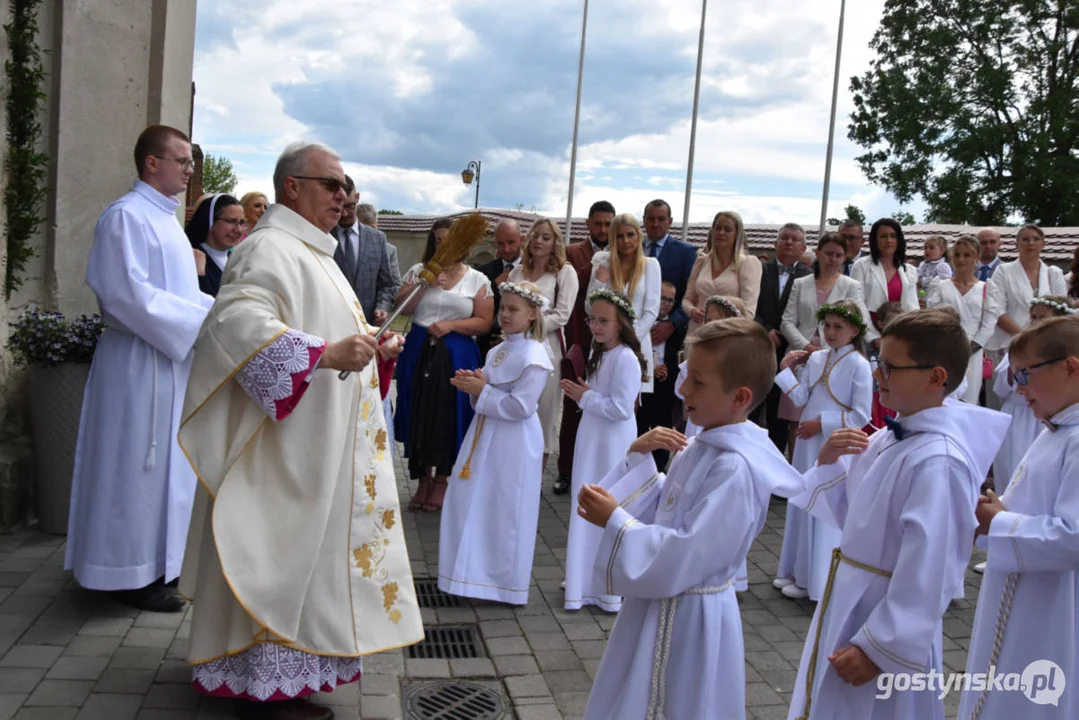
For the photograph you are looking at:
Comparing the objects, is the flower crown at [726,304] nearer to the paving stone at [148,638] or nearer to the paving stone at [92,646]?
the paving stone at [148,638]

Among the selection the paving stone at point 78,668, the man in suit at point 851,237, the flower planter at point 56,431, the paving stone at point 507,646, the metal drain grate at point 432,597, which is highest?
the man in suit at point 851,237

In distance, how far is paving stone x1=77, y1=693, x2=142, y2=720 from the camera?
3789 mm

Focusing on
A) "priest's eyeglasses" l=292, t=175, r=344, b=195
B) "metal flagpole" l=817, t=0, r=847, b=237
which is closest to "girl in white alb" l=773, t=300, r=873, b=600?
"priest's eyeglasses" l=292, t=175, r=344, b=195

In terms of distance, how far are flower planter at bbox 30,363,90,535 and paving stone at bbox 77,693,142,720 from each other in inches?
96.3

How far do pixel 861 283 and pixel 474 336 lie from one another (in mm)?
3331

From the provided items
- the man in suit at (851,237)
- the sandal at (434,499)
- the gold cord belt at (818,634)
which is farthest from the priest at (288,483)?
the man in suit at (851,237)

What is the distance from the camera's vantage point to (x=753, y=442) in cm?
291

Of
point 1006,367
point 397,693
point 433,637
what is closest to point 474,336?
point 433,637

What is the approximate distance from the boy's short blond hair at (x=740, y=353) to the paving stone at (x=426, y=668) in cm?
230

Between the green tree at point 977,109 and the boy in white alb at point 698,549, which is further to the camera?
the green tree at point 977,109

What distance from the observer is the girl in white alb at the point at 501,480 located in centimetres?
547

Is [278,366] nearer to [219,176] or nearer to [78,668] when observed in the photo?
[78,668]

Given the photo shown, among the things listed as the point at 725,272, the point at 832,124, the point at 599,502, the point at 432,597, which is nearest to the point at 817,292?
the point at 725,272

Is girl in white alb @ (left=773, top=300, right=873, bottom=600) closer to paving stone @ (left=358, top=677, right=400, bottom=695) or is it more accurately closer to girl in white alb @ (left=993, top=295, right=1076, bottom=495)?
girl in white alb @ (left=993, top=295, right=1076, bottom=495)
